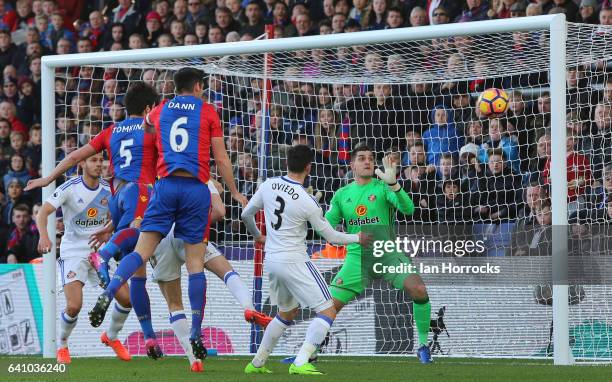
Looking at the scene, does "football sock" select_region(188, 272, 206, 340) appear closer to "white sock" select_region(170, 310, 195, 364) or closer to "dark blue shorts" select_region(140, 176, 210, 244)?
"white sock" select_region(170, 310, 195, 364)

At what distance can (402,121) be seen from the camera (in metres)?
11.9

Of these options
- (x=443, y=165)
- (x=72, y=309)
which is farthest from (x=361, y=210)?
(x=72, y=309)

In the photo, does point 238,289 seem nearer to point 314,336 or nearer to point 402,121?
point 314,336

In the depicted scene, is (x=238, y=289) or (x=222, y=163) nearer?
(x=222, y=163)

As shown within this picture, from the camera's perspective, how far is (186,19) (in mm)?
17094

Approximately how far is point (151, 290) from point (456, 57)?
4.19 m

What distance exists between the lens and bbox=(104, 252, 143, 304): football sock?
8.20 m

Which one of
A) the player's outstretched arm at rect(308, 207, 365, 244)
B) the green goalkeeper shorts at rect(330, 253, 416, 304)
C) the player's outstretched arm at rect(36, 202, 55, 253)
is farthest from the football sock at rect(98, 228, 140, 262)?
the green goalkeeper shorts at rect(330, 253, 416, 304)

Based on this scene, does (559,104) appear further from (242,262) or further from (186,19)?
(186,19)

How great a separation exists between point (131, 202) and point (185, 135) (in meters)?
1.24

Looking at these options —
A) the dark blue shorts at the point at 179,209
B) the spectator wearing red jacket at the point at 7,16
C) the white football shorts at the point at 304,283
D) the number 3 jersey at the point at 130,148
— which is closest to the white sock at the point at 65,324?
the number 3 jersey at the point at 130,148

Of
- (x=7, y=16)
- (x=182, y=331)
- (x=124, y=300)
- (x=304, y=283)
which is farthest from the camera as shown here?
(x=7, y=16)

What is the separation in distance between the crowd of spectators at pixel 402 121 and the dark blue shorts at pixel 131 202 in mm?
2760

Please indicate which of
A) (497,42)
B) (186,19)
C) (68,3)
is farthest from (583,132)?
(68,3)
